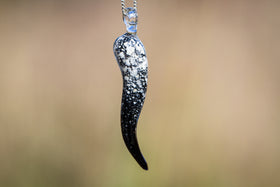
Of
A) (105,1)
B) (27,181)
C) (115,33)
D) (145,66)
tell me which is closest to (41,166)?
(27,181)

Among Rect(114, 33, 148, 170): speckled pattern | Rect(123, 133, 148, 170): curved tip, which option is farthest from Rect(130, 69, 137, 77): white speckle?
Rect(123, 133, 148, 170): curved tip

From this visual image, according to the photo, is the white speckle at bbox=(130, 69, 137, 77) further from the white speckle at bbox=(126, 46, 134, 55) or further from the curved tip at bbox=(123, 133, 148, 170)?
the curved tip at bbox=(123, 133, 148, 170)

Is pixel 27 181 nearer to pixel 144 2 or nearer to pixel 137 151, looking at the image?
pixel 137 151

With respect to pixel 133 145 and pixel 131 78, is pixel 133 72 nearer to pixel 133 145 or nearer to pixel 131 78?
pixel 131 78

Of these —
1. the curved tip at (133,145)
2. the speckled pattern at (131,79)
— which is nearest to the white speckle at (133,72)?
the speckled pattern at (131,79)

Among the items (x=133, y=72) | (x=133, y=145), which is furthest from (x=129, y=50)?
(x=133, y=145)

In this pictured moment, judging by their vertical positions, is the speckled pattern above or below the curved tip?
above

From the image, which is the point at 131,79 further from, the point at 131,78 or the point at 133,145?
the point at 133,145

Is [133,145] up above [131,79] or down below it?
below
